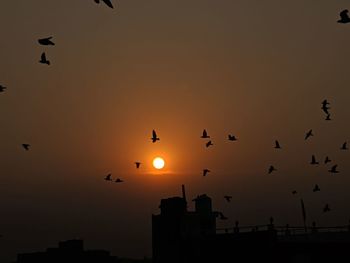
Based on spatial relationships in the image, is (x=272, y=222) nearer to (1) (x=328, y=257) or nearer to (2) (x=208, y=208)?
(1) (x=328, y=257)

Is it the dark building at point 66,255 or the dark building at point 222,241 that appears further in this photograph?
the dark building at point 66,255

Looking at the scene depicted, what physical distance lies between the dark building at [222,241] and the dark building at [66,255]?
4734 cm

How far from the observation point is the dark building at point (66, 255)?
4230 inches

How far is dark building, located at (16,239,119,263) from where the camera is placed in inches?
4230

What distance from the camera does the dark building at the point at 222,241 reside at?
50.8 metres

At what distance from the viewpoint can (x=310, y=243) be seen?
2002 inches

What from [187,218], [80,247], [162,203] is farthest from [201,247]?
[80,247]

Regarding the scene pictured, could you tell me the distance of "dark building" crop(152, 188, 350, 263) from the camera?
167 feet

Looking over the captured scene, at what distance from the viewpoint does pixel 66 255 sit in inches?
4235

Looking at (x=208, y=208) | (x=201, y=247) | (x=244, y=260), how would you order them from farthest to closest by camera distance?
(x=208, y=208) → (x=201, y=247) → (x=244, y=260)

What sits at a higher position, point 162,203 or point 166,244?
point 162,203

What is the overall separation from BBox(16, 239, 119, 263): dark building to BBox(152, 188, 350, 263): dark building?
155 ft

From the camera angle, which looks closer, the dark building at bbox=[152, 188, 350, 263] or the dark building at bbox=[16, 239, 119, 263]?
the dark building at bbox=[152, 188, 350, 263]

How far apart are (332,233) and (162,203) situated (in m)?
18.9
